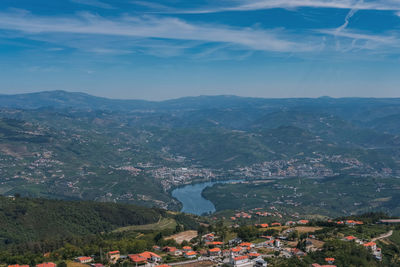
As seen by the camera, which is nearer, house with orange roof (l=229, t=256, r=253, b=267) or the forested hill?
house with orange roof (l=229, t=256, r=253, b=267)

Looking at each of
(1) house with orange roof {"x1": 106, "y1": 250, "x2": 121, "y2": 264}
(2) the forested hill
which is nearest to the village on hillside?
(1) house with orange roof {"x1": 106, "y1": 250, "x2": 121, "y2": 264}

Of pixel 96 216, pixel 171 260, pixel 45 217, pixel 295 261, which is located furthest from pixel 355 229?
pixel 45 217

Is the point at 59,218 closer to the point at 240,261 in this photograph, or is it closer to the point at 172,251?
the point at 172,251

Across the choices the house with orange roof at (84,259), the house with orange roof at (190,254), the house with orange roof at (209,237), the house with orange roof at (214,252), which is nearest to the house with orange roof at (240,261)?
the house with orange roof at (214,252)

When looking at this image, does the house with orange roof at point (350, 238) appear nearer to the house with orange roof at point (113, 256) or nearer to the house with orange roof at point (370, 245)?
the house with orange roof at point (370, 245)

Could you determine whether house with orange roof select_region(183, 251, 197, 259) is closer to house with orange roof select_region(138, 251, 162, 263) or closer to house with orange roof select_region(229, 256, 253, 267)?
house with orange roof select_region(138, 251, 162, 263)

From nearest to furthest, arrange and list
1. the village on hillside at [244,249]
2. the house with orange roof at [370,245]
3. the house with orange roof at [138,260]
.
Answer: the village on hillside at [244,249], the house with orange roof at [138,260], the house with orange roof at [370,245]

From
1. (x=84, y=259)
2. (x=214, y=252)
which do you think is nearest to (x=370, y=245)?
(x=214, y=252)

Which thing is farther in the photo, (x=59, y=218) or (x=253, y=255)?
(x=59, y=218)

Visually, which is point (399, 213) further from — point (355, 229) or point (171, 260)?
point (171, 260)
